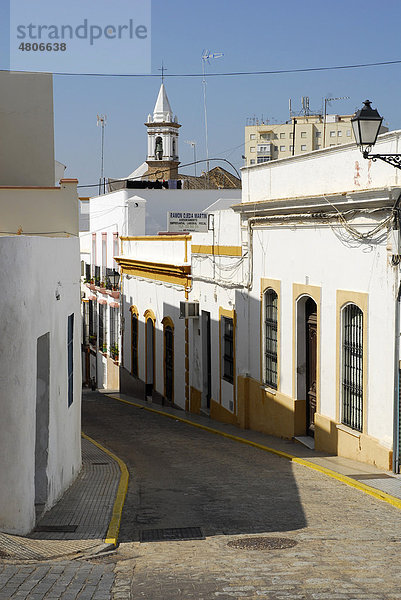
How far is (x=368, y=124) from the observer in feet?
34.2

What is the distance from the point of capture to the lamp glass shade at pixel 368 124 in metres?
10.4

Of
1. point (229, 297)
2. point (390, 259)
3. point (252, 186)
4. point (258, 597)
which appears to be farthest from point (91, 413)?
point (258, 597)

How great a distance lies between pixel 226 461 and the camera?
13.9m

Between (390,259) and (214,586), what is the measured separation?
6418 mm

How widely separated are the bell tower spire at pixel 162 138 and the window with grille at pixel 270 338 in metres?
31.9

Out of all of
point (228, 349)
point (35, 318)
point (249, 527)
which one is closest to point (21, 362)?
point (35, 318)

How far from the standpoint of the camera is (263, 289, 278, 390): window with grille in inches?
655

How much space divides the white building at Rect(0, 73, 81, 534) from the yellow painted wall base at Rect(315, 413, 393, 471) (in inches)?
171

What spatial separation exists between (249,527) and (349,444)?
4.52 m

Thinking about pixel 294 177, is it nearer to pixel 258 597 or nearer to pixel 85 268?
pixel 258 597

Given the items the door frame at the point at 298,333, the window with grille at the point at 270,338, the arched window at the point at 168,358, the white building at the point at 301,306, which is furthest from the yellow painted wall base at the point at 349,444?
the arched window at the point at 168,358

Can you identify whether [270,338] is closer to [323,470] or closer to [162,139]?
[323,470]

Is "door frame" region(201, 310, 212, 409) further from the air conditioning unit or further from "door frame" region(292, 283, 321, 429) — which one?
"door frame" region(292, 283, 321, 429)

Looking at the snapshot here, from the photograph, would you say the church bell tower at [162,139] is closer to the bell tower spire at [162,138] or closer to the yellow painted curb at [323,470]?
the bell tower spire at [162,138]
